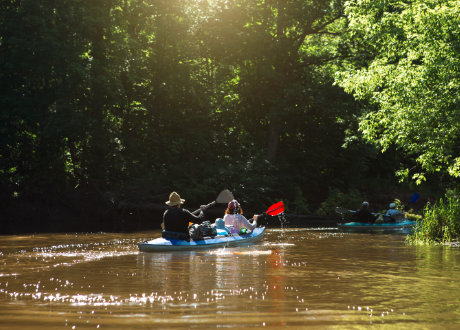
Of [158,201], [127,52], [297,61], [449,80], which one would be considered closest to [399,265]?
[449,80]

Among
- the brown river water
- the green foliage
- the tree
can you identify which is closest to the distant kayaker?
the tree

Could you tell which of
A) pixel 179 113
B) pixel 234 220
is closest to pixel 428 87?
pixel 234 220

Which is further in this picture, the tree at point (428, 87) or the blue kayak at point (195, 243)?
the tree at point (428, 87)

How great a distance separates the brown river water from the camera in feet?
23.4

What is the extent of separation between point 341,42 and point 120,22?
38.6 feet

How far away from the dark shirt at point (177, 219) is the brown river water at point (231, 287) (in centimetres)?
82

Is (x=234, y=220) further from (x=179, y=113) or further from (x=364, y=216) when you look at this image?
(x=179, y=113)

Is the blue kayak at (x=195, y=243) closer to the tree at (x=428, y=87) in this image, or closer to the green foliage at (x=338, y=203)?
the tree at (x=428, y=87)

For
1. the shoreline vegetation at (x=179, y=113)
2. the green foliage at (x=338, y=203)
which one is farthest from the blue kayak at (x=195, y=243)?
the green foliage at (x=338, y=203)

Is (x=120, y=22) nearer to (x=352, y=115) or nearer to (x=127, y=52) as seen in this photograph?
(x=127, y=52)

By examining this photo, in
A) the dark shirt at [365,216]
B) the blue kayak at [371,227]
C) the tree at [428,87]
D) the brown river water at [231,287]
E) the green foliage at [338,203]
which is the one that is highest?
the tree at [428,87]

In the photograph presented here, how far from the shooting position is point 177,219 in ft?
52.5

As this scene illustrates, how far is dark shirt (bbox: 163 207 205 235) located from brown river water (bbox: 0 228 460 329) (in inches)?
32.5

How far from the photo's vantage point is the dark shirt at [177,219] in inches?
627
